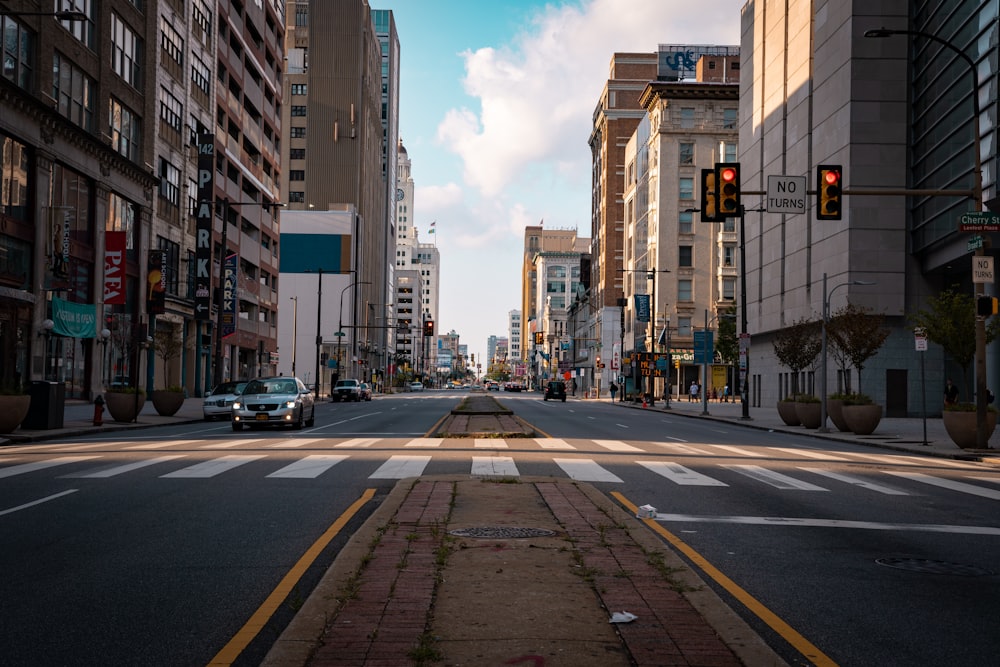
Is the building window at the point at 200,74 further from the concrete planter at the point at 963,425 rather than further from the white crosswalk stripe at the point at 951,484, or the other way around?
the white crosswalk stripe at the point at 951,484

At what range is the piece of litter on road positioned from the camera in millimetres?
5500

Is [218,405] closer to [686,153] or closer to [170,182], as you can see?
[170,182]

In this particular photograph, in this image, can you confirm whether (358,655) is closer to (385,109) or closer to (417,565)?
(417,565)

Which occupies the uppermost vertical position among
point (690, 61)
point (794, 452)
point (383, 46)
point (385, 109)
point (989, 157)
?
point (383, 46)

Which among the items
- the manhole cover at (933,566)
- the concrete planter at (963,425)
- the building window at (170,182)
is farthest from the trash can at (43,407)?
the building window at (170,182)

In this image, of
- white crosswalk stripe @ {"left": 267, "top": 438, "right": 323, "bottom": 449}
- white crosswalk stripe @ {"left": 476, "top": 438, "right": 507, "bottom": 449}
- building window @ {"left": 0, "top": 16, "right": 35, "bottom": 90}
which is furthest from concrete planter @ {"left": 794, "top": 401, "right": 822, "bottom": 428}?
building window @ {"left": 0, "top": 16, "right": 35, "bottom": 90}

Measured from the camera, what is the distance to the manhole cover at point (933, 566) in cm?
787

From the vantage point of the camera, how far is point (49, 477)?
541 inches

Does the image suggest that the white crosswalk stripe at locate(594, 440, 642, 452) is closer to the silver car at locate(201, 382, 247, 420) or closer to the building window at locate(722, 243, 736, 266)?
the silver car at locate(201, 382, 247, 420)

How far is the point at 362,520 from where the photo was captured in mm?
9750

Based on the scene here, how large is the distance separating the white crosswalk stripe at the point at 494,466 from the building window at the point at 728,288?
3234 inches

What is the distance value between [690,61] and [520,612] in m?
113

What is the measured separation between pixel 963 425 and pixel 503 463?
1369 cm

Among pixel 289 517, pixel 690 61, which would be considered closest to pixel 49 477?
pixel 289 517
